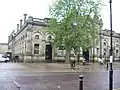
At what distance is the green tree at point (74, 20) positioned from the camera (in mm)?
35156

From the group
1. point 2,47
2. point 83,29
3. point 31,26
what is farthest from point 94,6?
point 2,47

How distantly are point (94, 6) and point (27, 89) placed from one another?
26.5m

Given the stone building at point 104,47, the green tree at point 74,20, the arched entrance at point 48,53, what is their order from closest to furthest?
the green tree at point 74,20 < the arched entrance at point 48,53 < the stone building at point 104,47

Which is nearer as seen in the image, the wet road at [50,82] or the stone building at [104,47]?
the wet road at [50,82]

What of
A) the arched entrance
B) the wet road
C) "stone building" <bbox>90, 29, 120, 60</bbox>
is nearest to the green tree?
the wet road

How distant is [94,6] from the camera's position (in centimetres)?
3744

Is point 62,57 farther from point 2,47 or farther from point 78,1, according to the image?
point 2,47

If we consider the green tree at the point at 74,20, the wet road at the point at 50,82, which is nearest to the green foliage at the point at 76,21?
the green tree at the point at 74,20

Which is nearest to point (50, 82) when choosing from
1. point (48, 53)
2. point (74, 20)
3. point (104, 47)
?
point (74, 20)

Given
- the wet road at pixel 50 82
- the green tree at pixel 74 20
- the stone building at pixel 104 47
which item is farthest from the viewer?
the stone building at pixel 104 47

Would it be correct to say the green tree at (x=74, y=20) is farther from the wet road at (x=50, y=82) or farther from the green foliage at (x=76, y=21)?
the wet road at (x=50, y=82)

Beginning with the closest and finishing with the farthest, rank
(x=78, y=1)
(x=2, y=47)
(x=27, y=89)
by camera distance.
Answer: (x=27, y=89), (x=78, y=1), (x=2, y=47)

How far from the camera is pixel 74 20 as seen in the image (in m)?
35.5

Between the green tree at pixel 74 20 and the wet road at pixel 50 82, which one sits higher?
the green tree at pixel 74 20
